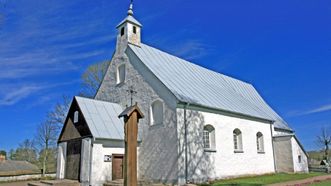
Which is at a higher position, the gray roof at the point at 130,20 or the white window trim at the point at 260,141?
the gray roof at the point at 130,20

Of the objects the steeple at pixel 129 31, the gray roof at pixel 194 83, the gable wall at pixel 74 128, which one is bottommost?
the gable wall at pixel 74 128

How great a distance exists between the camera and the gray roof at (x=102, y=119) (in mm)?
17833

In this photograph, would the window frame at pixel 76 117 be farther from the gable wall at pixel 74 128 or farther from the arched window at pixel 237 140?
the arched window at pixel 237 140

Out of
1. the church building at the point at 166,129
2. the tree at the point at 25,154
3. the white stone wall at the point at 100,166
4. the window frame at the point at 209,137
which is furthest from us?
the tree at the point at 25,154

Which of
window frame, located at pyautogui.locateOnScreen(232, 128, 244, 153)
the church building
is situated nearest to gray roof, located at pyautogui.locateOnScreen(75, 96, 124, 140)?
the church building

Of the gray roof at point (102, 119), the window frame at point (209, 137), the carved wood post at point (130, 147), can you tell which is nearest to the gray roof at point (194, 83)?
the window frame at point (209, 137)

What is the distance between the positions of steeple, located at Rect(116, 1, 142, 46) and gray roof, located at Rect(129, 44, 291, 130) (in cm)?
62

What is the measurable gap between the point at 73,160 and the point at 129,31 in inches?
391

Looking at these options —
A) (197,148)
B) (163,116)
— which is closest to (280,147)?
(197,148)

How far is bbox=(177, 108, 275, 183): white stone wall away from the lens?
56.1 feet

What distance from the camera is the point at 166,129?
1747 centimetres

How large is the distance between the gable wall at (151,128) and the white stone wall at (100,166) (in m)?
2.10

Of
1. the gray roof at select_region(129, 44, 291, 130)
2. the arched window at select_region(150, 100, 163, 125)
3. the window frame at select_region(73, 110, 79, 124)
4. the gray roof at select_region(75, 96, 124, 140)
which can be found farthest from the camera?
the window frame at select_region(73, 110, 79, 124)

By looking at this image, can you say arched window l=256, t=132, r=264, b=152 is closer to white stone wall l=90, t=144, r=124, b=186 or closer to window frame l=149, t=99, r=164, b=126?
window frame l=149, t=99, r=164, b=126
